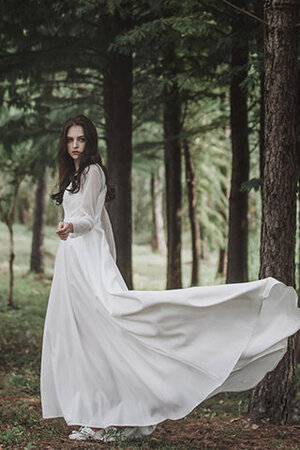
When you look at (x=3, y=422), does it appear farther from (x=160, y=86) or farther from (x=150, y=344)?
(x=160, y=86)

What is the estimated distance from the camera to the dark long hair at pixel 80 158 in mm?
5418

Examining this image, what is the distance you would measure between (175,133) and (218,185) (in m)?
5.34

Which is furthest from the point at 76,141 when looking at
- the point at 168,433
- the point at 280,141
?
the point at 168,433

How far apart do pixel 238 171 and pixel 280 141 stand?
3988mm

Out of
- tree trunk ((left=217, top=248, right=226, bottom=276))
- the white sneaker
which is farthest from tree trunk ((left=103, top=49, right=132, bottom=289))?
tree trunk ((left=217, top=248, right=226, bottom=276))

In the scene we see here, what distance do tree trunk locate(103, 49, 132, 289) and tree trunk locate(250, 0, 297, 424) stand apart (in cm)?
562

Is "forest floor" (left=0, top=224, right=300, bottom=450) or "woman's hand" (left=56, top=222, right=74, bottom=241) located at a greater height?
"woman's hand" (left=56, top=222, right=74, bottom=241)

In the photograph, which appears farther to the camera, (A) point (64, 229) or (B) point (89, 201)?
(B) point (89, 201)

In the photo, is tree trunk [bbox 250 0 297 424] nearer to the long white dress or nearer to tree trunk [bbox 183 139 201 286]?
the long white dress

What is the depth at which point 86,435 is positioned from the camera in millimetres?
5316

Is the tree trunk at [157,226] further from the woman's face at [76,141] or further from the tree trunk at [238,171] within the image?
the woman's face at [76,141]

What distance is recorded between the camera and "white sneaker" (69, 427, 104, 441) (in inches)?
208

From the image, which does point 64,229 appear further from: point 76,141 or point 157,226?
point 157,226

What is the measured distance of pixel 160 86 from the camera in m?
8.76
